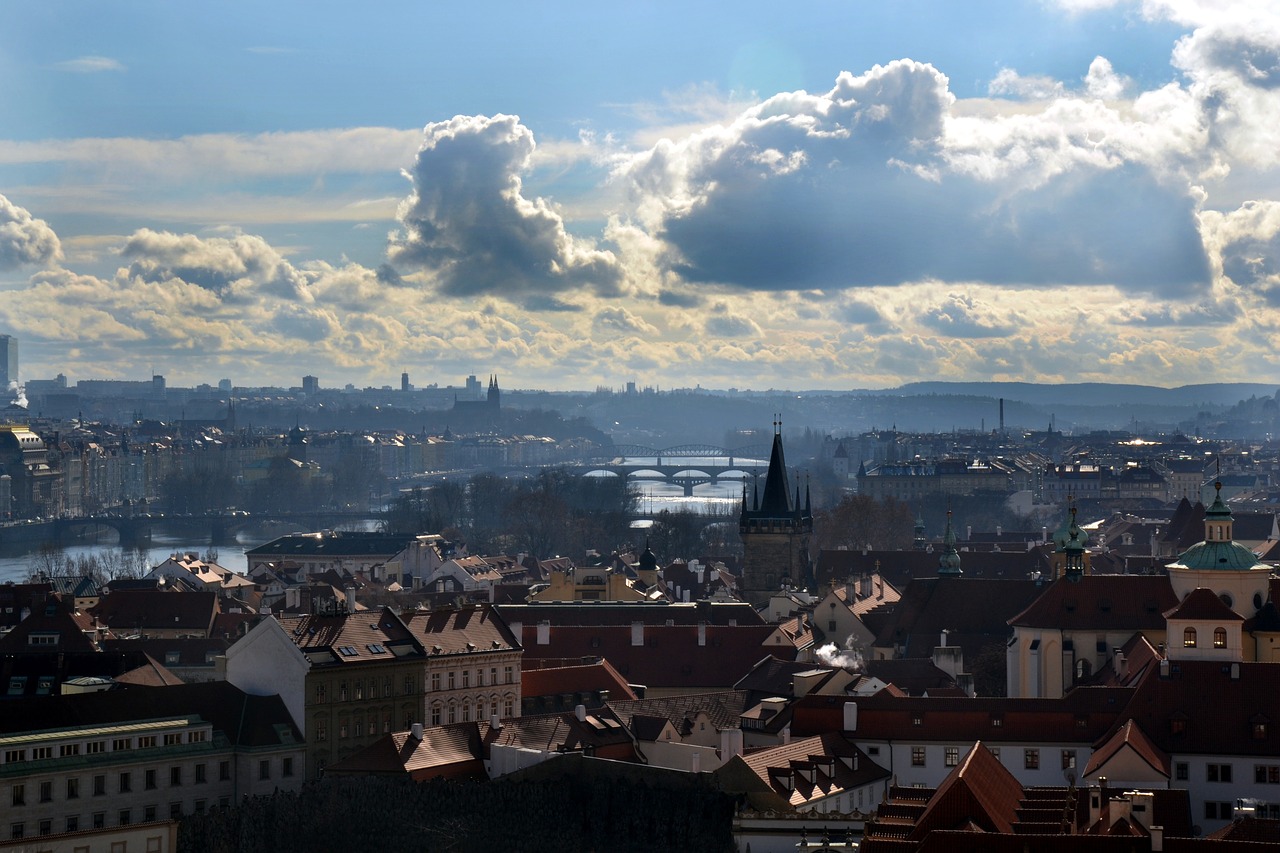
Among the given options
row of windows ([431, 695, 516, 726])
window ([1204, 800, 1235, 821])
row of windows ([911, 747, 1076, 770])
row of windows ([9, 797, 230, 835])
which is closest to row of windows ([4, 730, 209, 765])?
row of windows ([9, 797, 230, 835])

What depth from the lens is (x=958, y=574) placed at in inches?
3295

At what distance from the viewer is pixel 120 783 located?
156 feet

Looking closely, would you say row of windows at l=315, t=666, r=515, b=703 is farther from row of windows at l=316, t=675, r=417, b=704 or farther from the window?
the window

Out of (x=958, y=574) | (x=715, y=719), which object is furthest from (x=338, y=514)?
(x=715, y=719)

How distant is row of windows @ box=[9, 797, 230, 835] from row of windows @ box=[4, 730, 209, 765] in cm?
129

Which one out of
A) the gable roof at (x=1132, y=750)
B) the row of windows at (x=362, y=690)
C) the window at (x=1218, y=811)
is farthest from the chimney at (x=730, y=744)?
the window at (x=1218, y=811)

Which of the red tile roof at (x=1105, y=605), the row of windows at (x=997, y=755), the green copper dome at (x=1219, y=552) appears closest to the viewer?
the row of windows at (x=997, y=755)

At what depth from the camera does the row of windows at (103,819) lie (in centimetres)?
4547

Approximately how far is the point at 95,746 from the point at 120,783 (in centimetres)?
94

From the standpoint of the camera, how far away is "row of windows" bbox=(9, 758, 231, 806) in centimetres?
4581

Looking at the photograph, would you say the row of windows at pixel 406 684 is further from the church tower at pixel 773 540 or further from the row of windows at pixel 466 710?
the church tower at pixel 773 540

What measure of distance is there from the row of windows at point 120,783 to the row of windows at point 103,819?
406 millimetres

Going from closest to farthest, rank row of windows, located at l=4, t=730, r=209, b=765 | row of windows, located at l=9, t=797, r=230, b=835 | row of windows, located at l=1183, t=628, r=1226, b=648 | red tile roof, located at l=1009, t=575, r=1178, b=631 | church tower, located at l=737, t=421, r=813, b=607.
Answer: row of windows, located at l=9, t=797, r=230, b=835
row of windows, located at l=4, t=730, r=209, b=765
row of windows, located at l=1183, t=628, r=1226, b=648
red tile roof, located at l=1009, t=575, r=1178, b=631
church tower, located at l=737, t=421, r=813, b=607

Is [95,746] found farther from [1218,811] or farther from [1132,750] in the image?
[1218,811]
